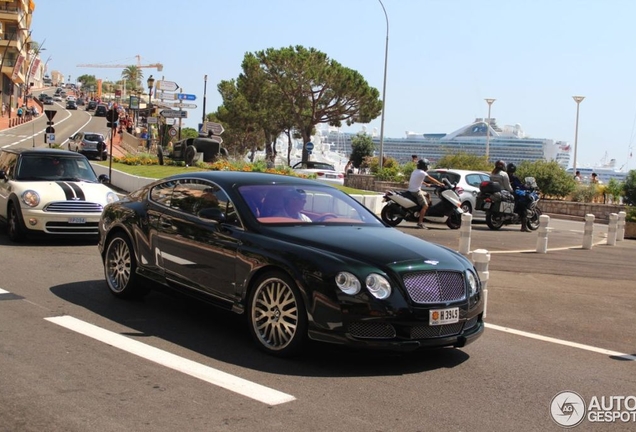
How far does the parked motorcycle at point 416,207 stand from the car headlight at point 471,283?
460 inches

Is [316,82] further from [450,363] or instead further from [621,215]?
[450,363]

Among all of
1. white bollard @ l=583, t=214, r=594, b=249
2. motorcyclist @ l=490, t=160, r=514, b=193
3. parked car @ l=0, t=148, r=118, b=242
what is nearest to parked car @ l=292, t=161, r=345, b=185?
motorcyclist @ l=490, t=160, r=514, b=193

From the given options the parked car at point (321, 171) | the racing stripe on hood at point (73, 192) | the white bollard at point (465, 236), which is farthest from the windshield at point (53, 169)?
the parked car at point (321, 171)

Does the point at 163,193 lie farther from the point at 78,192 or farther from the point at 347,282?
the point at 78,192

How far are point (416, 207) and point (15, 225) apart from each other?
936 centimetres

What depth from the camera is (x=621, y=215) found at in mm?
19641

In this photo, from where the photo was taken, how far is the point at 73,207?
12.4m

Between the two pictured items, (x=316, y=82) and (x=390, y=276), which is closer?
(x=390, y=276)

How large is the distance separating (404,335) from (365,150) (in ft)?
229

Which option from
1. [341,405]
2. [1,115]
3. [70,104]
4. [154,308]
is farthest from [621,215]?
[70,104]

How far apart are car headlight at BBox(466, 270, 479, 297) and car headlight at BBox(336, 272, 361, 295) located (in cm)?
109

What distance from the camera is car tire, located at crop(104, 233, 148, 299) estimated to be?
800 cm

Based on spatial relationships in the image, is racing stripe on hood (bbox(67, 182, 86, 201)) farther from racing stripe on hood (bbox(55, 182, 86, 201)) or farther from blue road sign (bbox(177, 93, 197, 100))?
blue road sign (bbox(177, 93, 197, 100))

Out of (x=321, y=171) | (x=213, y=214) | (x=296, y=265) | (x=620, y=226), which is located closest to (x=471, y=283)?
(x=296, y=265)
